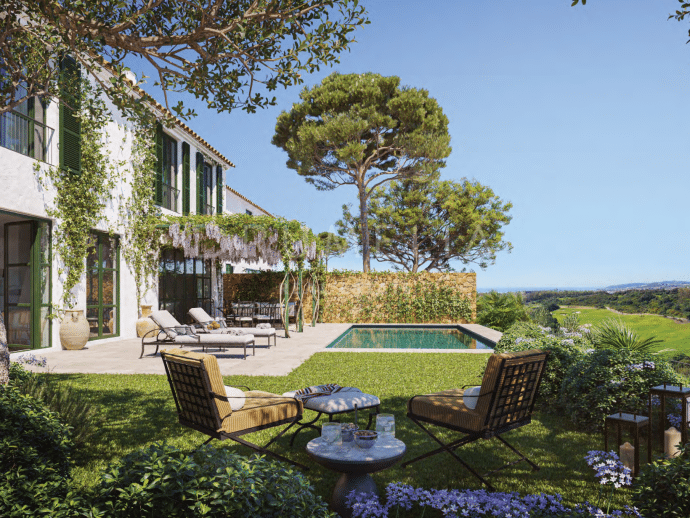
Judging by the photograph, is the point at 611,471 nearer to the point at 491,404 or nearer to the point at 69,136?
the point at 491,404

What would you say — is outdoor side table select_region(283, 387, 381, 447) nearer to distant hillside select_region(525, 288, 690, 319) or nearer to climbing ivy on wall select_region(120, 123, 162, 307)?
distant hillside select_region(525, 288, 690, 319)

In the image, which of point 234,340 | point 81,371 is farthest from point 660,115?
point 81,371

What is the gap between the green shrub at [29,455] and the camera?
2.05m

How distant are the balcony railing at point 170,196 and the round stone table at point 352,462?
11791 mm

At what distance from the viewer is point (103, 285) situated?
10.9 meters

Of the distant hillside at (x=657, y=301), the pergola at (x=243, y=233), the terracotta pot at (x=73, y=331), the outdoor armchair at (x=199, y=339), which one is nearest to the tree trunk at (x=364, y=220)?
the pergola at (x=243, y=233)

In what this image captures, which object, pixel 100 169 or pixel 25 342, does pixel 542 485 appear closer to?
pixel 25 342

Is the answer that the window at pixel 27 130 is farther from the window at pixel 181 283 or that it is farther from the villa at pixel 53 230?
the window at pixel 181 283

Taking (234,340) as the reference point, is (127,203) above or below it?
above

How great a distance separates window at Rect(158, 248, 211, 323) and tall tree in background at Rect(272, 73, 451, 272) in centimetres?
663

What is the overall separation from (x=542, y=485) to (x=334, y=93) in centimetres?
1793

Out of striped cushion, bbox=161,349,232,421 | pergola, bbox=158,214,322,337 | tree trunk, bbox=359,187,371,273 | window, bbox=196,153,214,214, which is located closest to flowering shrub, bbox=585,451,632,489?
striped cushion, bbox=161,349,232,421

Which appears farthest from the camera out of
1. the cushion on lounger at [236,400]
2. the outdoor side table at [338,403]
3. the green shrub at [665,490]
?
the outdoor side table at [338,403]

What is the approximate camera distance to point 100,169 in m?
10.5
